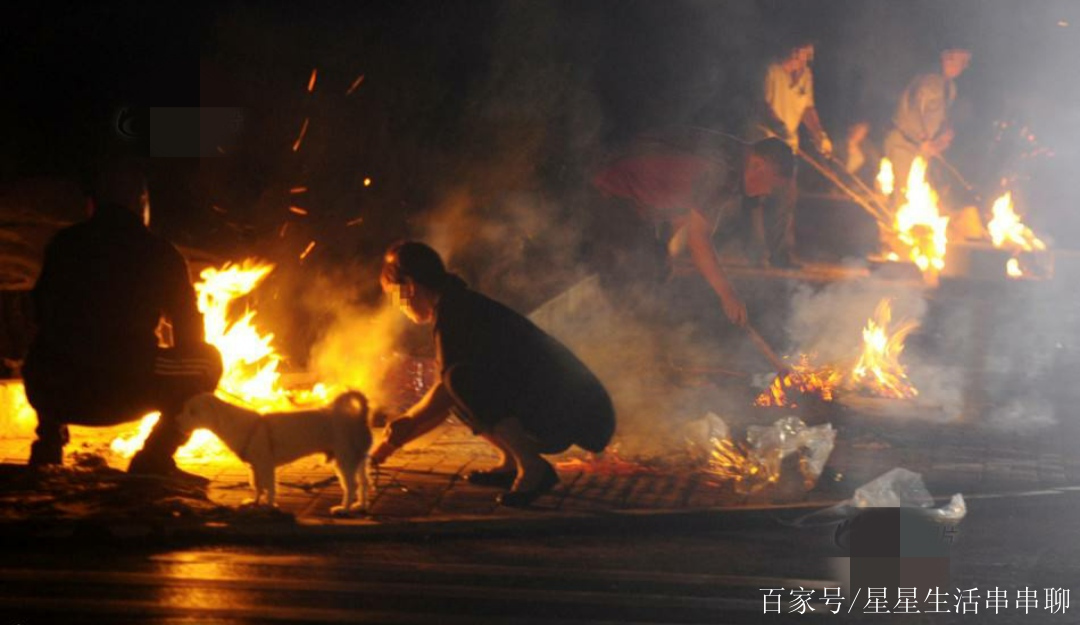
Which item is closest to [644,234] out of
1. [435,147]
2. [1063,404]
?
[435,147]

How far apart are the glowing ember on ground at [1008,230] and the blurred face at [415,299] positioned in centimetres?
899

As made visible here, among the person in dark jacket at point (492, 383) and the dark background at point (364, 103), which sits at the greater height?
the dark background at point (364, 103)

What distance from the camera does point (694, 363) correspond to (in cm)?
1180

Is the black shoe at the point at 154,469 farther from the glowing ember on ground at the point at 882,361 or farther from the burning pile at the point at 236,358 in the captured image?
the glowing ember on ground at the point at 882,361

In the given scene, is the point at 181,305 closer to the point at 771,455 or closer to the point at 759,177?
the point at 771,455

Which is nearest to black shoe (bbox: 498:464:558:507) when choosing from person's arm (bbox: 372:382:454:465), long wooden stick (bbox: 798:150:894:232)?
person's arm (bbox: 372:382:454:465)

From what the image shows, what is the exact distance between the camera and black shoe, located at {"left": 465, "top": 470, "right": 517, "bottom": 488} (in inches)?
349

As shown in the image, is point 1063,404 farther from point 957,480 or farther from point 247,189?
point 247,189

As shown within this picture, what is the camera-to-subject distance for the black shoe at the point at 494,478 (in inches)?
349

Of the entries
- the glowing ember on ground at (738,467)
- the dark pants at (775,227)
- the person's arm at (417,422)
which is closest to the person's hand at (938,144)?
the dark pants at (775,227)

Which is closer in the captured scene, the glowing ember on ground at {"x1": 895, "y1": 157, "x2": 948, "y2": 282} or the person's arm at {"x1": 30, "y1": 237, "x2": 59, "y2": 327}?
the person's arm at {"x1": 30, "y1": 237, "x2": 59, "y2": 327}

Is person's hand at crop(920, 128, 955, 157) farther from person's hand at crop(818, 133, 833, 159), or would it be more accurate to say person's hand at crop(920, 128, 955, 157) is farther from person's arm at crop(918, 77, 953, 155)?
person's hand at crop(818, 133, 833, 159)

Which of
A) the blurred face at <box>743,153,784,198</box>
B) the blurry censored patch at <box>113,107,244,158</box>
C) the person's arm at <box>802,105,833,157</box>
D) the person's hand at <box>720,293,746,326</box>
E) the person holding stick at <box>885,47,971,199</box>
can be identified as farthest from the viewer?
the person holding stick at <box>885,47,971,199</box>

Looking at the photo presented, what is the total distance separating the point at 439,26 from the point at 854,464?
529 cm
